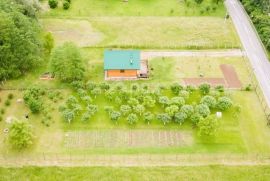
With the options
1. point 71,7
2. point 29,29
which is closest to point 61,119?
point 29,29

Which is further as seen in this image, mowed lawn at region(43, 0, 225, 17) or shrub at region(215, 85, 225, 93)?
mowed lawn at region(43, 0, 225, 17)

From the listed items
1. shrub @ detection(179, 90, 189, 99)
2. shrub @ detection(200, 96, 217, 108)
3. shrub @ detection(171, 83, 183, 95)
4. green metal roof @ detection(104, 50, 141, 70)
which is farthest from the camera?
green metal roof @ detection(104, 50, 141, 70)

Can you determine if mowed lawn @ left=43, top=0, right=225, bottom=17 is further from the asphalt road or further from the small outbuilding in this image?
the small outbuilding

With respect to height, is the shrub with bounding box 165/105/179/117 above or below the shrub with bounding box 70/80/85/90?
below

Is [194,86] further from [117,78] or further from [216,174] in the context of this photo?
[216,174]

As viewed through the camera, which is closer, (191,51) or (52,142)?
(52,142)

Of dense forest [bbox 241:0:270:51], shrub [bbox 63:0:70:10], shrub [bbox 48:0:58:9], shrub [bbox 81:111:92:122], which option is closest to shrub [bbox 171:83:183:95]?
shrub [bbox 81:111:92:122]

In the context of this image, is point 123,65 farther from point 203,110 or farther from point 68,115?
point 203,110
